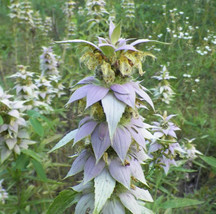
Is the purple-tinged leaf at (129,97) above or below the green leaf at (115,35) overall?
below

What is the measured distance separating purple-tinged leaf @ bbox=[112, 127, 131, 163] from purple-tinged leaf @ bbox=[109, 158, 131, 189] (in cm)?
11

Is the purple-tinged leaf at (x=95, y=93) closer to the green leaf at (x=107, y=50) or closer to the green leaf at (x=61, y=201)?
the green leaf at (x=107, y=50)

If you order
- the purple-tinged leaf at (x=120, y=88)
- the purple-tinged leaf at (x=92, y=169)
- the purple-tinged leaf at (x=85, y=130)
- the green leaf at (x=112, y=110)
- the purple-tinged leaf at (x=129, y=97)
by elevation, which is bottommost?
the purple-tinged leaf at (x=92, y=169)

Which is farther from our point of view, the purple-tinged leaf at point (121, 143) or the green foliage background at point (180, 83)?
the green foliage background at point (180, 83)

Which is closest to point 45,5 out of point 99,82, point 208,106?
point 208,106

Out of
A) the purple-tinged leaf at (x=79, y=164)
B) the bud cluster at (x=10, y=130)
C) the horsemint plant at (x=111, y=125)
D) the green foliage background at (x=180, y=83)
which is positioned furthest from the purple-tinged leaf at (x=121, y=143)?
the bud cluster at (x=10, y=130)

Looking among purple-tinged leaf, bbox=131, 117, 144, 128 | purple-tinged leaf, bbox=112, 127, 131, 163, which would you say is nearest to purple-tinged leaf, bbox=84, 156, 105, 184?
purple-tinged leaf, bbox=112, 127, 131, 163

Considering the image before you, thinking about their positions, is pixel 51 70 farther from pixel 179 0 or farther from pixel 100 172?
pixel 179 0

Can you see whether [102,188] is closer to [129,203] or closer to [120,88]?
[129,203]

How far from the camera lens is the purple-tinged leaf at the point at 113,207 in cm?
117

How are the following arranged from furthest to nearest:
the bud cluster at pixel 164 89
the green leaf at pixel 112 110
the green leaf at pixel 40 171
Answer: the bud cluster at pixel 164 89, the green leaf at pixel 40 171, the green leaf at pixel 112 110

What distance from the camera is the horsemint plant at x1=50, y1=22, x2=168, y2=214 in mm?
1030

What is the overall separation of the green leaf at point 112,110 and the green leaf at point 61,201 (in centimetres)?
50

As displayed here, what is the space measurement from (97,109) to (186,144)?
5.53ft
